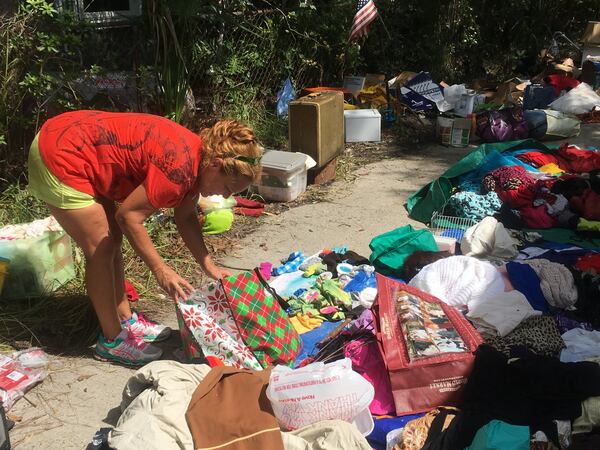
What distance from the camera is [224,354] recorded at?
9.96 ft

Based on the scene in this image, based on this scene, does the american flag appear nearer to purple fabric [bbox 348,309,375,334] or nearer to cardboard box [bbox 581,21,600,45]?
cardboard box [bbox 581,21,600,45]

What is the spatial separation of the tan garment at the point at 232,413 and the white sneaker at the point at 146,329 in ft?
2.85

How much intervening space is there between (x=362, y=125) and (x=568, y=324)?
4525mm

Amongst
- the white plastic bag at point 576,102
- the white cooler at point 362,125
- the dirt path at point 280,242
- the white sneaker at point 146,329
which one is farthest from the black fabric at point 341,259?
the white plastic bag at point 576,102

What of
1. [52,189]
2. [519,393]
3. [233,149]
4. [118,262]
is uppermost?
Answer: [233,149]

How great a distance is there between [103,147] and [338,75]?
6.69 meters

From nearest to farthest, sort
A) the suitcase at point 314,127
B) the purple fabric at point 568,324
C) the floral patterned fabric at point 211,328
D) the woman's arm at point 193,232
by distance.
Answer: the floral patterned fabric at point 211,328 → the woman's arm at point 193,232 → the purple fabric at point 568,324 → the suitcase at point 314,127

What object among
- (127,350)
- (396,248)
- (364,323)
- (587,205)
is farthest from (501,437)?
(587,205)

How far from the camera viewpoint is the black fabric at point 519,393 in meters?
2.62

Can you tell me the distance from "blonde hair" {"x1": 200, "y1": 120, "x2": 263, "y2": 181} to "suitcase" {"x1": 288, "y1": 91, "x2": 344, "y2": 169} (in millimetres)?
3216

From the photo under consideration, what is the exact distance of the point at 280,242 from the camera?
502cm

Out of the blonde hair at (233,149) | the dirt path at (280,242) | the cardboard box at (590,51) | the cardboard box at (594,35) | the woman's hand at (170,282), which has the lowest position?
the dirt path at (280,242)

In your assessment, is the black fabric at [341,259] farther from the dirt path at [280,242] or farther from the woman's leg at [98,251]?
the woman's leg at [98,251]

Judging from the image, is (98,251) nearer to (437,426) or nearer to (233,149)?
(233,149)
